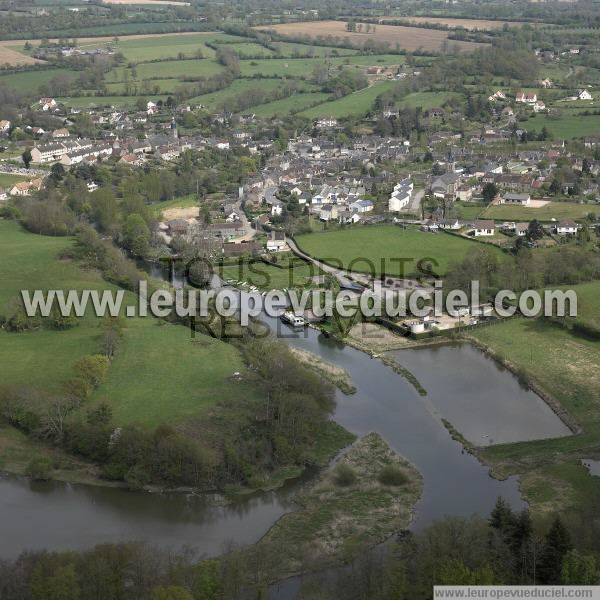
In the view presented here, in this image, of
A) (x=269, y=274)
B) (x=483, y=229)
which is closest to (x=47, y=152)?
(x=269, y=274)

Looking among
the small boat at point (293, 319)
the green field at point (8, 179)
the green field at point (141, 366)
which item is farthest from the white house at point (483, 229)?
the green field at point (8, 179)

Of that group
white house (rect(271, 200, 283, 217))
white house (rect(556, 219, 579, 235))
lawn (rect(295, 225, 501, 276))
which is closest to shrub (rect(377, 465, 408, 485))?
lawn (rect(295, 225, 501, 276))

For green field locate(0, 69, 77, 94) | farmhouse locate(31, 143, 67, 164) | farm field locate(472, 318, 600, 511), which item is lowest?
farm field locate(472, 318, 600, 511)

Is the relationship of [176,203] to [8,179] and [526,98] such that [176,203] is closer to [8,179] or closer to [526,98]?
[8,179]

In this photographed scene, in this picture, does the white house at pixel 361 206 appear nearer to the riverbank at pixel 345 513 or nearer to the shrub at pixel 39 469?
the riverbank at pixel 345 513

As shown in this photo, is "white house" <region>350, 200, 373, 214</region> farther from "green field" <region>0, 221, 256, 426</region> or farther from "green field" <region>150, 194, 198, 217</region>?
"green field" <region>0, 221, 256, 426</region>

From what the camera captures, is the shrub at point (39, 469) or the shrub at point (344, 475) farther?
the shrub at point (39, 469)
